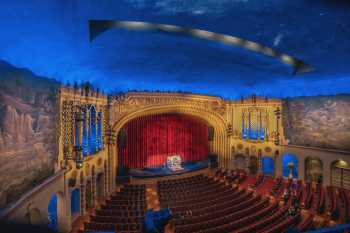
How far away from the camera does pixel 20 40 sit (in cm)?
471

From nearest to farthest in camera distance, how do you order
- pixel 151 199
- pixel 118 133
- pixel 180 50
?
1. pixel 180 50
2. pixel 151 199
3. pixel 118 133

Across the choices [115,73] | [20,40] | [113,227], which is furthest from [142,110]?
[20,40]

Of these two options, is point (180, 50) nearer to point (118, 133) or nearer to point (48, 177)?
point (48, 177)

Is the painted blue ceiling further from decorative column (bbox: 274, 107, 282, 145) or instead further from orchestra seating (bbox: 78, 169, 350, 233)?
decorative column (bbox: 274, 107, 282, 145)

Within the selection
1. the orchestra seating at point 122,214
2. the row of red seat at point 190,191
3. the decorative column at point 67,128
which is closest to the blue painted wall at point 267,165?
the row of red seat at point 190,191

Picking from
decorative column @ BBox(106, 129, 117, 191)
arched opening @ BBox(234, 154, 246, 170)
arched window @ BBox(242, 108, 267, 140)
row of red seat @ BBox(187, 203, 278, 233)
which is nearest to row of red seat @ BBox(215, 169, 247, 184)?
A: arched opening @ BBox(234, 154, 246, 170)

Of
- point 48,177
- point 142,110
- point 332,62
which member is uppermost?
point 332,62

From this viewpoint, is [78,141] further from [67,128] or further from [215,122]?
[215,122]

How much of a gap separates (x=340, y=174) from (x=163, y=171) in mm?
14195

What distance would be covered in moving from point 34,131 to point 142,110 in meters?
10.2

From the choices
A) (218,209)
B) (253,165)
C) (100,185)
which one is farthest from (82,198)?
(253,165)

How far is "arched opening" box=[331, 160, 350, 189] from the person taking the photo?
16.1 metres

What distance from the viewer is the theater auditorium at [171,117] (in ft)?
14.4

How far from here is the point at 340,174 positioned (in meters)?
16.5
